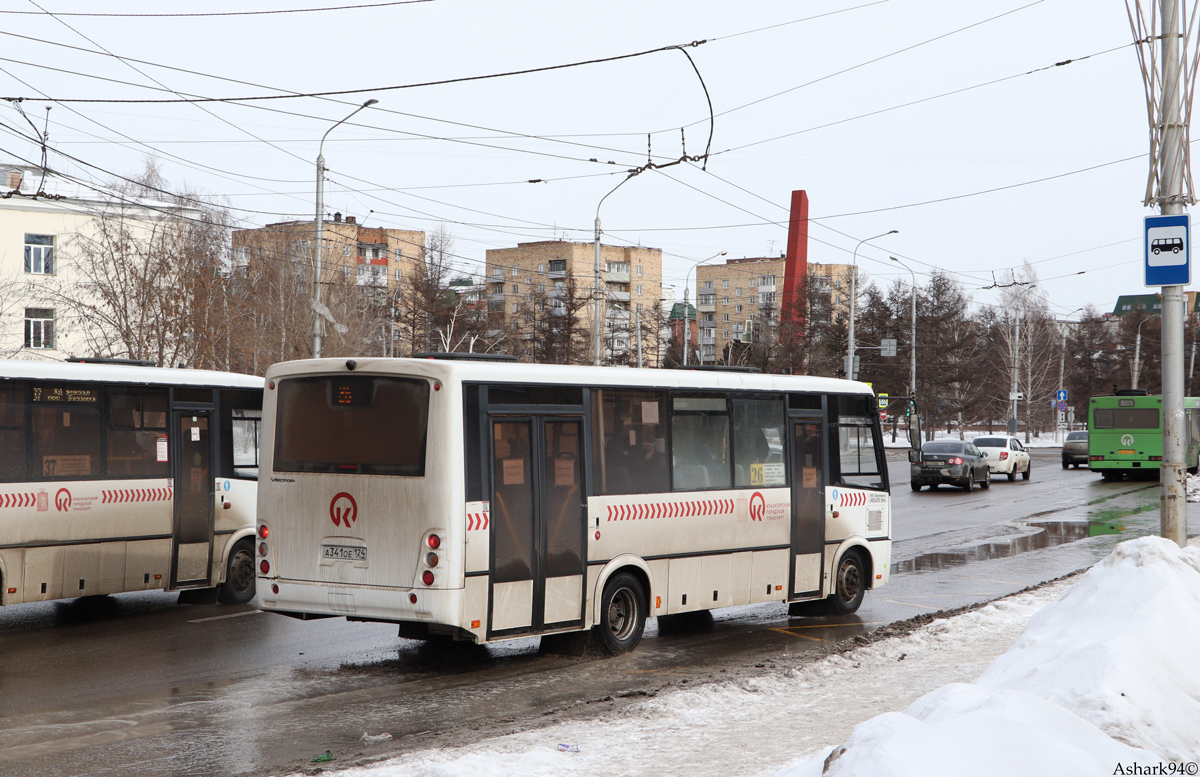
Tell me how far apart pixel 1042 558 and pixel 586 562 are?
34.9 feet

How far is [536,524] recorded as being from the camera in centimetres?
912

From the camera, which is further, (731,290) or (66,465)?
(731,290)

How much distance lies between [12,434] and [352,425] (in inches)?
155

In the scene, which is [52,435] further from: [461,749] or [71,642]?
[461,749]

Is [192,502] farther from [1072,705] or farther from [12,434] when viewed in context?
[1072,705]

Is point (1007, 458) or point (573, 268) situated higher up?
point (573, 268)

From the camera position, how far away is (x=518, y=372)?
919 cm

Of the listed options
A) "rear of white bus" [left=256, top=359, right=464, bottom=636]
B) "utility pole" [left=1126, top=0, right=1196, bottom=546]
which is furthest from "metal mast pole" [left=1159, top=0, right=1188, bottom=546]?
"rear of white bus" [left=256, top=359, right=464, bottom=636]

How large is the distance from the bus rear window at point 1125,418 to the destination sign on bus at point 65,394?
3380 centimetres

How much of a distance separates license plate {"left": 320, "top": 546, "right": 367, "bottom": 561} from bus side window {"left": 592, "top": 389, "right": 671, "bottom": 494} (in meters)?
2.12

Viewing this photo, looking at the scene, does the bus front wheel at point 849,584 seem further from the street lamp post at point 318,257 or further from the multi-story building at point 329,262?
the multi-story building at point 329,262

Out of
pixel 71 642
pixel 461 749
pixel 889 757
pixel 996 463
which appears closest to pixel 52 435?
pixel 71 642

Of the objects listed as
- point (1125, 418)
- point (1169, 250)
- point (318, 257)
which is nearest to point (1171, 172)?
point (1169, 250)

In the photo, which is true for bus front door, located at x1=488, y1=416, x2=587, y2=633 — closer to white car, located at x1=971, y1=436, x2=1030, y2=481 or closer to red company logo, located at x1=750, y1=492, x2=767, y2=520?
red company logo, located at x1=750, y1=492, x2=767, y2=520
